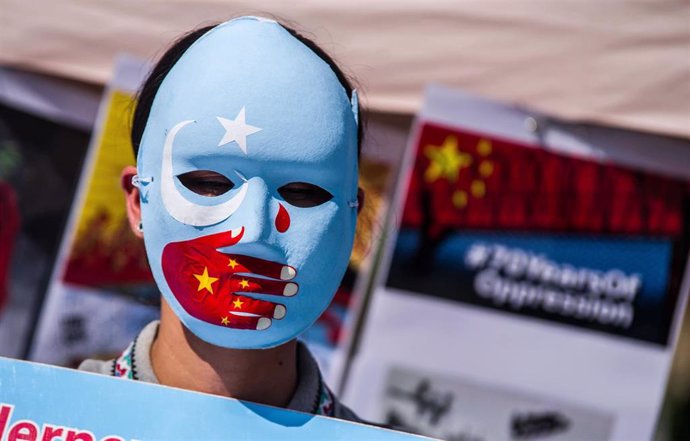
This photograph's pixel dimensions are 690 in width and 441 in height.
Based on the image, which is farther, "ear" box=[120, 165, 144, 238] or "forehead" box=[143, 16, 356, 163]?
"ear" box=[120, 165, 144, 238]

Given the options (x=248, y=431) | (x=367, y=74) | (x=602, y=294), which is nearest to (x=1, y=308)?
(x=367, y=74)

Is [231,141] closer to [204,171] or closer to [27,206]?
[204,171]

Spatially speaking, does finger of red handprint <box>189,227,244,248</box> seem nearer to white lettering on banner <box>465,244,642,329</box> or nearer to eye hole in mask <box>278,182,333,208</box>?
eye hole in mask <box>278,182,333,208</box>

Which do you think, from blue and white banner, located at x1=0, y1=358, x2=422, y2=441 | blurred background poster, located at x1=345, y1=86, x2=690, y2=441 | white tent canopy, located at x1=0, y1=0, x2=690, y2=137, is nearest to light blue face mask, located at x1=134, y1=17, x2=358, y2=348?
blue and white banner, located at x1=0, y1=358, x2=422, y2=441

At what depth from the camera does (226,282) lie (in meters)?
1.23

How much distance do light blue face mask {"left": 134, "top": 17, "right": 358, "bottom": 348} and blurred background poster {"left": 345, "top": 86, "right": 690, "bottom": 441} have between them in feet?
5.10

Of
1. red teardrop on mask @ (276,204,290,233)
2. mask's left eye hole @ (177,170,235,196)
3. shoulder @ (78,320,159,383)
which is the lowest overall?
shoulder @ (78,320,159,383)

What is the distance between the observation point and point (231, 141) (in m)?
1.23

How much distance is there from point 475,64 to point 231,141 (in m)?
1.67

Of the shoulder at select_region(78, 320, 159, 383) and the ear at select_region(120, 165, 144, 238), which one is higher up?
the ear at select_region(120, 165, 144, 238)

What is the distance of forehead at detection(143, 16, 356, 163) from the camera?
1.24 meters

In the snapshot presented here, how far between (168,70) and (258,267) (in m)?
0.29

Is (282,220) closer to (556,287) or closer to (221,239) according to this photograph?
(221,239)

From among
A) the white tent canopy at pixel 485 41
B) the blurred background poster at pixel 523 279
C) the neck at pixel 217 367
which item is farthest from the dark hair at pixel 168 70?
the blurred background poster at pixel 523 279
